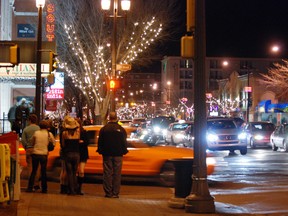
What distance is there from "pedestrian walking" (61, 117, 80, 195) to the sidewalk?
0.35 meters

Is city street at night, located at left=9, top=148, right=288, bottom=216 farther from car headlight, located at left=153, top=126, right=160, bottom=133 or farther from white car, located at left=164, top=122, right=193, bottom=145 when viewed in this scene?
car headlight, located at left=153, top=126, right=160, bottom=133

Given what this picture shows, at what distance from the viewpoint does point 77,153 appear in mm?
12891

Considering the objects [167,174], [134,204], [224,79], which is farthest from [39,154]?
[224,79]

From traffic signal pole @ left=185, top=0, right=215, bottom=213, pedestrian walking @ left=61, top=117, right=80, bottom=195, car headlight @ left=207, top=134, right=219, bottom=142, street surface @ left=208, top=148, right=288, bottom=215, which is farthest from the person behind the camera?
car headlight @ left=207, top=134, right=219, bottom=142

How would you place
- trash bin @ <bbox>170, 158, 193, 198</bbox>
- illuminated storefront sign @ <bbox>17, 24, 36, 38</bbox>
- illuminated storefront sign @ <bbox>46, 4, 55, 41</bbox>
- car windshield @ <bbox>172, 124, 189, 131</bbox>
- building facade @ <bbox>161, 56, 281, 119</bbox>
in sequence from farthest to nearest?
building facade @ <bbox>161, 56, 281, 119</bbox> → illuminated storefront sign @ <bbox>17, 24, 36, 38</bbox> → car windshield @ <bbox>172, 124, 189, 131</bbox> → illuminated storefront sign @ <bbox>46, 4, 55, 41</bbox> → trash bin @ <bbox>170, 158, 193, 198</bbox>

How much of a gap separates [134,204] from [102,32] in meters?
25.4

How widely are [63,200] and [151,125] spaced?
33.8 m

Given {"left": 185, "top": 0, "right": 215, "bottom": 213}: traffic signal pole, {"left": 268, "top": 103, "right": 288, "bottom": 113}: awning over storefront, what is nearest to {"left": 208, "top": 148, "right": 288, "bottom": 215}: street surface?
{"left": 185, "top": 0, "right": 215, "bottom": 213}: traffic signal pole

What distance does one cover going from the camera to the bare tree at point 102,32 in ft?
117

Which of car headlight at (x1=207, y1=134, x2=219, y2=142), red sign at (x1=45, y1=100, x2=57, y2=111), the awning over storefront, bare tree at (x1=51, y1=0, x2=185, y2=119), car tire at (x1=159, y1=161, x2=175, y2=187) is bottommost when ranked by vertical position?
car tire at (x1=159, y1=161, x2=175, y2=187)

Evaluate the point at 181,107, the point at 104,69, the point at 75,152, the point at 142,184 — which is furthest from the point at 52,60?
the point at 181,107

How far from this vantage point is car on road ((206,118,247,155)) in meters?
27.7

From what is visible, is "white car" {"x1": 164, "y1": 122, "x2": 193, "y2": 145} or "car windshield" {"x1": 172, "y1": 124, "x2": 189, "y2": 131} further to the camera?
"car windshield" {"x1": 172, "y1": 124, "x2": 189, "y2": 131}

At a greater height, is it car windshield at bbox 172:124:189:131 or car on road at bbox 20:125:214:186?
car windshield at bbox 172:124:189:131
